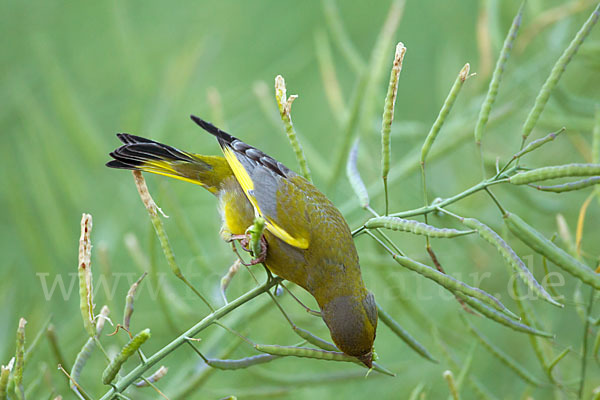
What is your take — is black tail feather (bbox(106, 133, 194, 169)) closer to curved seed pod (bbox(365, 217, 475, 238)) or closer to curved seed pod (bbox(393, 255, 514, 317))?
curved seed pod (bbox(365, 217, 475, 238))

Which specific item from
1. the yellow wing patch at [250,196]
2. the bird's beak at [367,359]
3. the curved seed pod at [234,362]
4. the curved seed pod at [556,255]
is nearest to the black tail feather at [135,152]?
the yellow wing patch at [250,196]

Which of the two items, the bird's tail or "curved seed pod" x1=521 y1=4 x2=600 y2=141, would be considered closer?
"curved seed pod" x1=521 y1=4 x2=600 y2=141

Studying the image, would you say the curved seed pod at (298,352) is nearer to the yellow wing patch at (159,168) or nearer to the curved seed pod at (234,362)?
the curved seed pod at (234,362)

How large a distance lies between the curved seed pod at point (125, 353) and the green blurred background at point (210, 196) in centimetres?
51

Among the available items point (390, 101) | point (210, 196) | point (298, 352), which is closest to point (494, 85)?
point (390, 101)

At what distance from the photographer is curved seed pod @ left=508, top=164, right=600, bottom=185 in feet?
3.21

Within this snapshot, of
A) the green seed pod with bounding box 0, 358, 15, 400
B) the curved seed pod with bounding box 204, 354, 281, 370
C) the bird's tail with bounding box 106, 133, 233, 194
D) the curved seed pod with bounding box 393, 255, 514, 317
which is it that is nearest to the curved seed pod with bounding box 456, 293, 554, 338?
the curved seed pod with bounding box 393, 255, 514, 317

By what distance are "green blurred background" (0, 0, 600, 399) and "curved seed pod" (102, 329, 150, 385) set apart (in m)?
0.51

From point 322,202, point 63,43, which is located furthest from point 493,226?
point 63,43

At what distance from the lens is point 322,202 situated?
155 cm

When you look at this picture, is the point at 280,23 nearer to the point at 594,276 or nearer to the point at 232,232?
the point at 232,232

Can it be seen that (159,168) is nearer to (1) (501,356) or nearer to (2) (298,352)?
(2) (298,352)

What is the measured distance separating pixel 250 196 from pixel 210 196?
997mm

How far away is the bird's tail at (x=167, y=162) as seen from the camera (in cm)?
162
